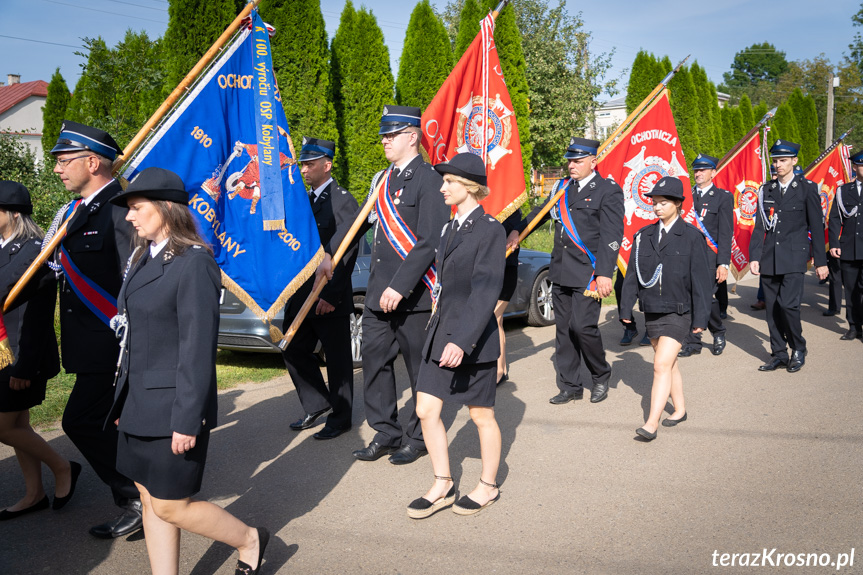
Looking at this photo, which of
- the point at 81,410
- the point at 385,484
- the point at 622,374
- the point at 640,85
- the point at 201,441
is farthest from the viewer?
the point at 640,85

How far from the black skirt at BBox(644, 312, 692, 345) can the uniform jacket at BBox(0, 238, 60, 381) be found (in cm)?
401

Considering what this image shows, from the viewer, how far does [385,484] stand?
472 centimetres

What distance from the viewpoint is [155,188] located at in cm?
300

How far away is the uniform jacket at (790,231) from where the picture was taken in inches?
307

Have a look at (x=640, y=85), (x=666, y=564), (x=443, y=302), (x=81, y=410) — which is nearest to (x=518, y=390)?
(x=443, y=302)

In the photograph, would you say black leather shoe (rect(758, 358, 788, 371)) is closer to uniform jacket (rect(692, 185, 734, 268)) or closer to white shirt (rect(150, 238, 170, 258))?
uniform jacket (rect(692, 185, 734, 268))

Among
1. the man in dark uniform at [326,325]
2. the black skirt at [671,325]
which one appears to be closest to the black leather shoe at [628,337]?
the black skirt at [671,325]

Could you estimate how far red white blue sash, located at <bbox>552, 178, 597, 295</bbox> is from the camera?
6.48 m

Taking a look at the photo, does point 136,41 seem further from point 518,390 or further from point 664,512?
point 664,512

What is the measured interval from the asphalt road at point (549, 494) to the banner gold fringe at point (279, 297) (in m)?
1.00

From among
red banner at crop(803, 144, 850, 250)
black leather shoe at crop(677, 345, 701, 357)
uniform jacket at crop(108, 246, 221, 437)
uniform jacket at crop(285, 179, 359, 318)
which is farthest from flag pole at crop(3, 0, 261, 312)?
red banner at crop(803, 144, 850, 250)

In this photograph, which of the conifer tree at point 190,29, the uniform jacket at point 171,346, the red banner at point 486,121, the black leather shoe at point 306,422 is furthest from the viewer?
the conifer tree at point 190,29

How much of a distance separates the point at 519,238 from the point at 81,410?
12.9 feet

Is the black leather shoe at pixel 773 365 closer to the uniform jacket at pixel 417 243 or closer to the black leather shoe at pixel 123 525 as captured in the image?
the uniform jacket at pixel 417 243
